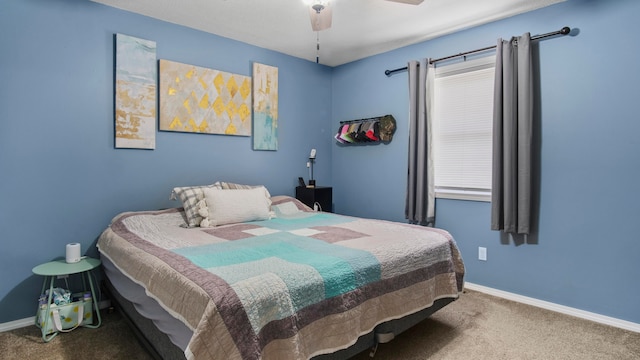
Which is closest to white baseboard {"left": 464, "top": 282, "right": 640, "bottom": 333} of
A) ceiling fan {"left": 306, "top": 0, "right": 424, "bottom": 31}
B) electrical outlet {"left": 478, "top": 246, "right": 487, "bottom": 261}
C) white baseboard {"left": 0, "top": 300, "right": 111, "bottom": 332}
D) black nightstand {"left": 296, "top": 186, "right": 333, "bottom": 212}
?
electrical outlet {"left": 478, "top": 246, "right": 487, "bottom": 261}

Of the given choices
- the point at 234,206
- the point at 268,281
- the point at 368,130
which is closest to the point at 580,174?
the point at 368,130

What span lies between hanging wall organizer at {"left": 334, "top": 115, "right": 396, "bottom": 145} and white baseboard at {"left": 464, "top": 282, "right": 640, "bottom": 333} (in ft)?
5.69

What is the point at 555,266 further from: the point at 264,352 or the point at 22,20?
the point at 22,20

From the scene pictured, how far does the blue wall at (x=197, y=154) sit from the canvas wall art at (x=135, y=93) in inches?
2.9

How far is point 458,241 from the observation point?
11.0 feet

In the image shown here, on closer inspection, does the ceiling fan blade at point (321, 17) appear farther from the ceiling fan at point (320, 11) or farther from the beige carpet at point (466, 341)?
the beige carpet at point (466, 341)

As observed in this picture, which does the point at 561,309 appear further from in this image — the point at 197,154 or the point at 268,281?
the point at 197,154

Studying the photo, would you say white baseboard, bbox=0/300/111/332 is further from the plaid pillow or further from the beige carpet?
the plaid pillow

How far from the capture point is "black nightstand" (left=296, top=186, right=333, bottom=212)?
3.91 meters

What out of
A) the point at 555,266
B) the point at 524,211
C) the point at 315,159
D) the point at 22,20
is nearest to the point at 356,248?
the point at 524,211

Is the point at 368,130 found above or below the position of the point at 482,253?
above

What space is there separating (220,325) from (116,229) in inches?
65.5

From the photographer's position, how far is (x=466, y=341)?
2.22 metres

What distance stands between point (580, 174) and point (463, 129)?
102 cm
